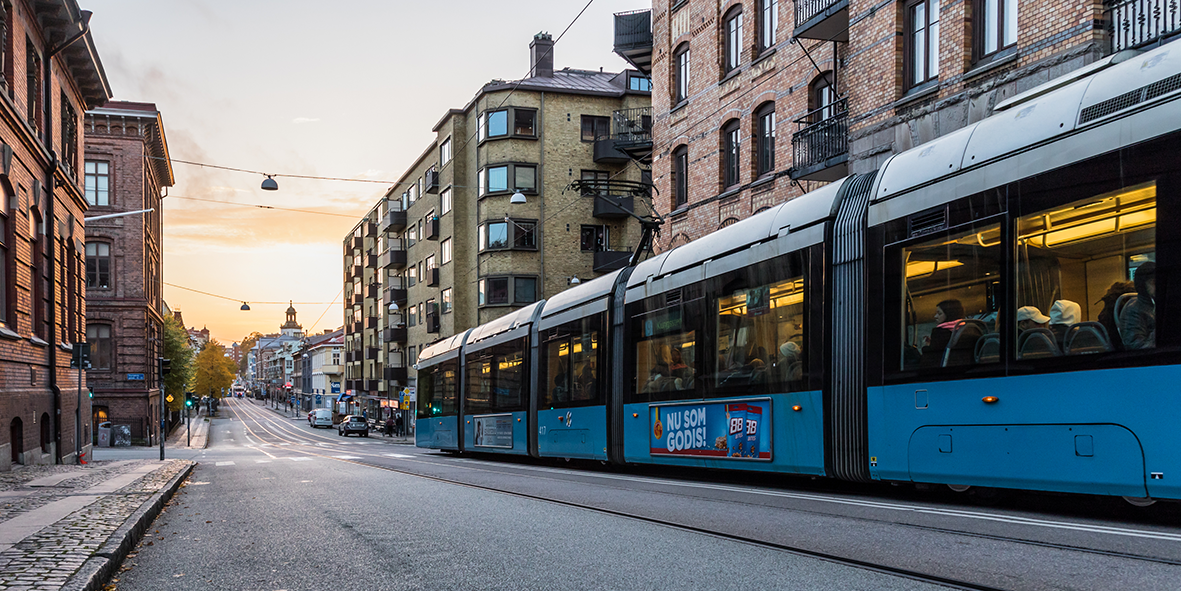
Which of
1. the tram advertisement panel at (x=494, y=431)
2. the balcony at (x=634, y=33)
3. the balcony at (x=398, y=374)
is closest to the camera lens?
the tram advertisement panel at (x=494, y=431)

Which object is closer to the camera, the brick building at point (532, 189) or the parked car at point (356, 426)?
the brick building at point (532, 189)

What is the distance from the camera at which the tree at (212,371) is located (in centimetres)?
11250

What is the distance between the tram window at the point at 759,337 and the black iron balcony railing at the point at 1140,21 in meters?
6.73

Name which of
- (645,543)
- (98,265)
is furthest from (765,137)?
(98,265)

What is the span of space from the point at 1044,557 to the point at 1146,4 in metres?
11.4

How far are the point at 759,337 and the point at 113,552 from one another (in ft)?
23.7

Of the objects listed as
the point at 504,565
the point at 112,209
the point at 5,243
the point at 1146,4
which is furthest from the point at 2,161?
the point at 112,209

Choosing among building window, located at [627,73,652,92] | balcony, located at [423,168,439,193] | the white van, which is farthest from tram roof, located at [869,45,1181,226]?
the white van

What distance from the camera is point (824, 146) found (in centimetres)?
2138

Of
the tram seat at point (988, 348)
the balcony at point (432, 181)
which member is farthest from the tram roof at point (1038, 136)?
the balcony at point (432, 181)

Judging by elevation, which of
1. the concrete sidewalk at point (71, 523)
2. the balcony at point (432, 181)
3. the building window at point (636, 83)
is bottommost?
the concrete sidewalk at point (71, 523)

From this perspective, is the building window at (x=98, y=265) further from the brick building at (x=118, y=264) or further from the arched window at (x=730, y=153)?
the arched window at (x=730, y=153)

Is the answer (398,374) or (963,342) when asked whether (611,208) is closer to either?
(398,374)

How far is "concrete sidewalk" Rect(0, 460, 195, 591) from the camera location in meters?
6.23
